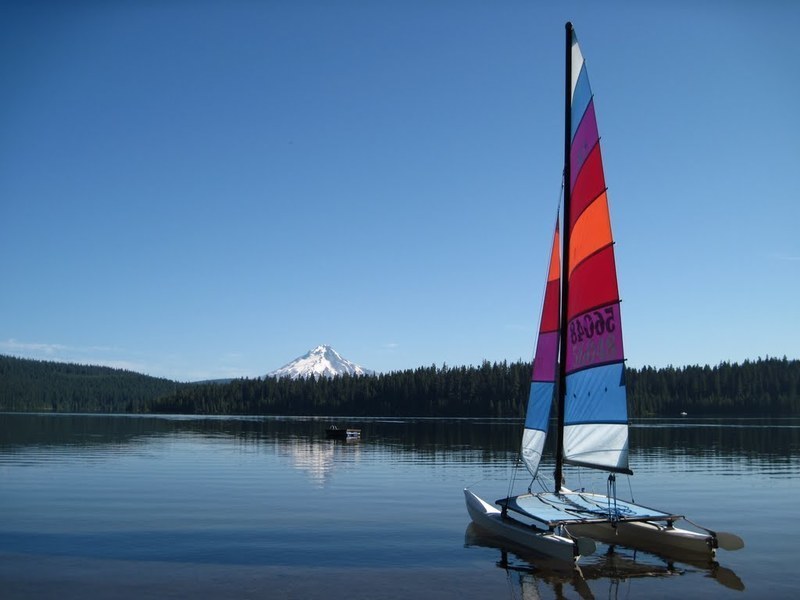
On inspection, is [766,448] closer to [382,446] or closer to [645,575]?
[382,446]

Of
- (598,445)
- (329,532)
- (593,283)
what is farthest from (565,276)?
(329,532)

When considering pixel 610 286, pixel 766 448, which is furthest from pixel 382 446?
pixel 610 286

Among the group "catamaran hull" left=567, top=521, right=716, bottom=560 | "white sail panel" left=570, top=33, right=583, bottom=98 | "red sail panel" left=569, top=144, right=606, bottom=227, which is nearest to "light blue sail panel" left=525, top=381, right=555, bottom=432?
"catamaran hull" left=567, top=521, right=716, bottom=560

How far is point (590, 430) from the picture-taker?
24.9 meters

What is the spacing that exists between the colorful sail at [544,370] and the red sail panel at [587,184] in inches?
59.6

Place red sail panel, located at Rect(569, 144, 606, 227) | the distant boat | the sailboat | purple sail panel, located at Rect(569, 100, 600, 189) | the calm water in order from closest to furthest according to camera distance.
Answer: the calm water, the sailboat, red sail panel, located at Rect(569, 144, 606, 227), purple sail panel, located at Rect(569, 100, 600, 189), the distant boat

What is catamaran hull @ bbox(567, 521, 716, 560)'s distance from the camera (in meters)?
23.1

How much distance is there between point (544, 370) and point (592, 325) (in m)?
3.83

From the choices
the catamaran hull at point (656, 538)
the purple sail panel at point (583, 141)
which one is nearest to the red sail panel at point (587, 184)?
the purple sail panel at point (583, 141)

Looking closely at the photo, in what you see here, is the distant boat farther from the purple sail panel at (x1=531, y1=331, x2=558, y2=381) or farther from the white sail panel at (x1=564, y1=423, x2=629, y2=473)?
the white sail panel at (x1=564, y1=423, x2=629, y2=473)

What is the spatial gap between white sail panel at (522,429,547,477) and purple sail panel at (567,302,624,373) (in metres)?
3.13

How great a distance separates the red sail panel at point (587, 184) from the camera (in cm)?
2541

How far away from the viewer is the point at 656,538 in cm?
2391

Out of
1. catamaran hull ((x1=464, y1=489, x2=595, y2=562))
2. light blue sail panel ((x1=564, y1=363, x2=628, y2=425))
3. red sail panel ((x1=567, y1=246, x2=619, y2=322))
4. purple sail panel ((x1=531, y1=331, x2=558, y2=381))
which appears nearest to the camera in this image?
catamaran hull ((x1=464, y1=489, x2=595, y2=562))
